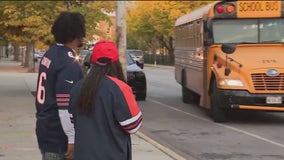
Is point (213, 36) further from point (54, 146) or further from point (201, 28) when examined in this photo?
point (54, 146)

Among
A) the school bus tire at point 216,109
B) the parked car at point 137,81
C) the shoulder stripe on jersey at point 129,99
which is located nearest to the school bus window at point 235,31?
the school bus tire at point 216,109

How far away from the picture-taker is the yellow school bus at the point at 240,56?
11.8 metres

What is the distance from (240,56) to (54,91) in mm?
8554

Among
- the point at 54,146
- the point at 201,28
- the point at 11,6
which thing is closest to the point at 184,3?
the point at 11,6

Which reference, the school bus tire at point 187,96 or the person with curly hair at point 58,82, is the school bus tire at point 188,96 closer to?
the school bus tire at point 187,96

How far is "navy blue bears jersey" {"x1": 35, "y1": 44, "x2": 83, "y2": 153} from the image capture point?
4.08m

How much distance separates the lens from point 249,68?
11.9m

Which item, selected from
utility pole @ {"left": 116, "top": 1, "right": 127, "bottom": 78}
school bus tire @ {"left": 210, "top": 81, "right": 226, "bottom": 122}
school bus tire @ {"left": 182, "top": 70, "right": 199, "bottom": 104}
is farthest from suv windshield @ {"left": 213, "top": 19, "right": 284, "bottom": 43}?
school bus tire @ {"left": 182, "top": 70, "right": 199, "bottom": 104}

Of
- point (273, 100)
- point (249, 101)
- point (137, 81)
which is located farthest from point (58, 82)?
point (137, 81)

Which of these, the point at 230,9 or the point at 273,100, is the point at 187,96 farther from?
the point at 273,100

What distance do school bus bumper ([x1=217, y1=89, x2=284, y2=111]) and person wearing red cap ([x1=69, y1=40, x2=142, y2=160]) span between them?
842cm

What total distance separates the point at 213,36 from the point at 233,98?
1696 mm

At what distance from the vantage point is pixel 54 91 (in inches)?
163

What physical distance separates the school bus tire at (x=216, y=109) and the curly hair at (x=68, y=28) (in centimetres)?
825
